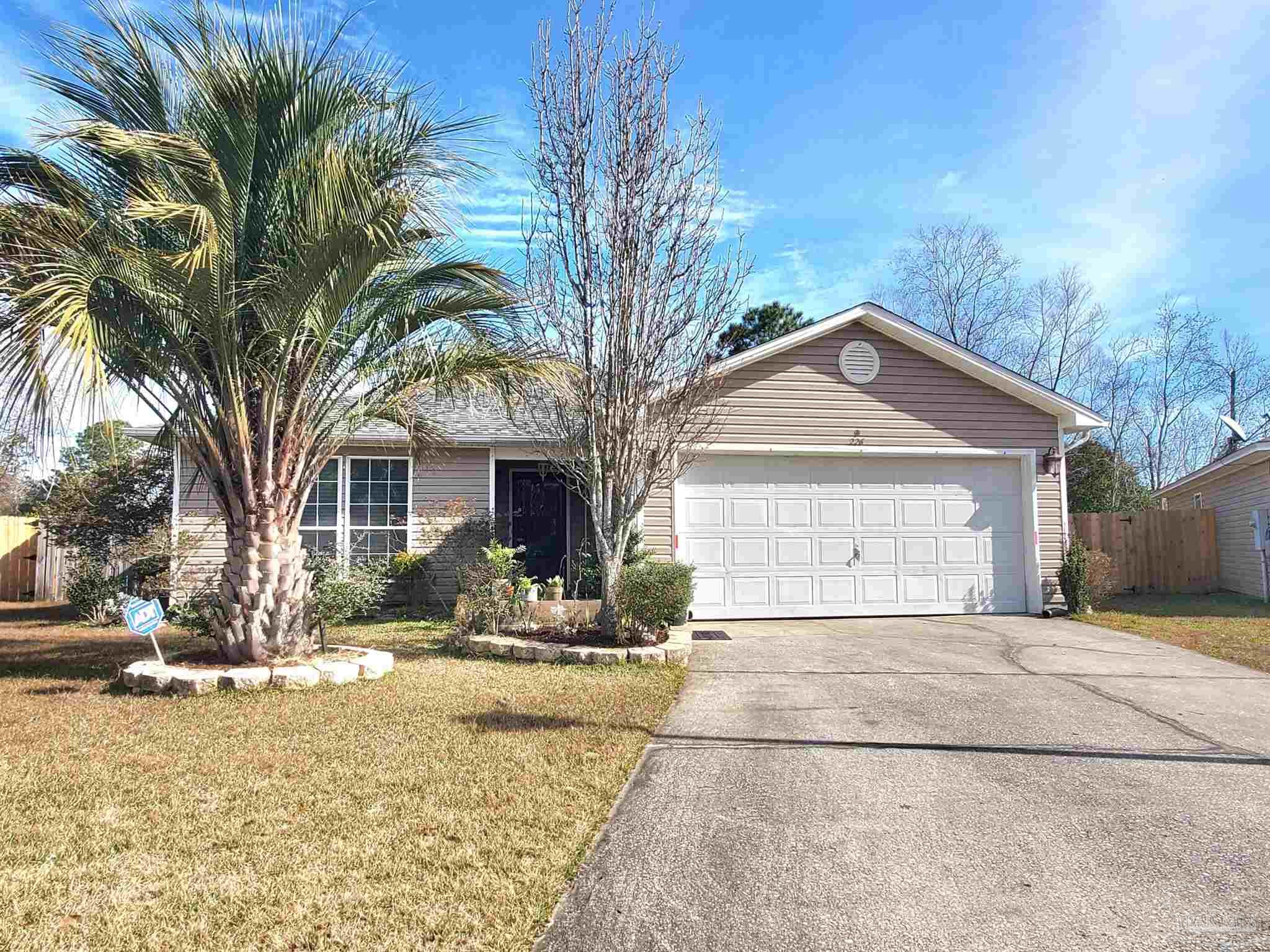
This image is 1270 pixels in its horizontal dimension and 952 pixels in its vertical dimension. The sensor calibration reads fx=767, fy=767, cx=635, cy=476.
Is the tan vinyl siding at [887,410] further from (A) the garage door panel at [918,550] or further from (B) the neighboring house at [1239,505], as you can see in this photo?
(B) the neighboring house at [1239,505]

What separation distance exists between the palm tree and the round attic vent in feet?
19.4

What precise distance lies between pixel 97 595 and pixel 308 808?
990 cm

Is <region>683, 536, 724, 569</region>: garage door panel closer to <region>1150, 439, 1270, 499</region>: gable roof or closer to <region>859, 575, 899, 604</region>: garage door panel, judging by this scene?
<region>859, 575, 899, 604</region>: garage door panel

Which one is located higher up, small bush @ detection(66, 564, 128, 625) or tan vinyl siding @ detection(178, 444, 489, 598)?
tan vinyl siding @ detection(178, 444, 489, 598)

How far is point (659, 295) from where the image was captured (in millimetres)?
8039

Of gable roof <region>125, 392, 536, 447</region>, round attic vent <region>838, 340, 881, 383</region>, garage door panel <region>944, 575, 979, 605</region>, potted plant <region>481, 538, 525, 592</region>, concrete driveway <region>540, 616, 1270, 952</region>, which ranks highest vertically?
round attic vent <region>838, 340, 881, 383</region>

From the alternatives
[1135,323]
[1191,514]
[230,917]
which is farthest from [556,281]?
[1135,323]

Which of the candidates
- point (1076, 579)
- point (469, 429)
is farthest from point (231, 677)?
point (1076, 579)

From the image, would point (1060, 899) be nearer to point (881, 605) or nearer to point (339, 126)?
point (339, 126)

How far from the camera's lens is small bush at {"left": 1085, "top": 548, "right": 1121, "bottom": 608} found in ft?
37.9

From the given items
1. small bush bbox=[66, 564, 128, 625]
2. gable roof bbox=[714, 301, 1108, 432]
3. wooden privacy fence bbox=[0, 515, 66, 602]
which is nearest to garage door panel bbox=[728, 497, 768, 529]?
gable roof bbox=[714, 301, 1108, 432]

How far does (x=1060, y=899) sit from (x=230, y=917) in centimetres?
321

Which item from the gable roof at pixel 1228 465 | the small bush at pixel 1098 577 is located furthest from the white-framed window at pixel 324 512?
the gable roof at pixel 1228 465

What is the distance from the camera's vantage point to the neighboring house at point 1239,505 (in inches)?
534
